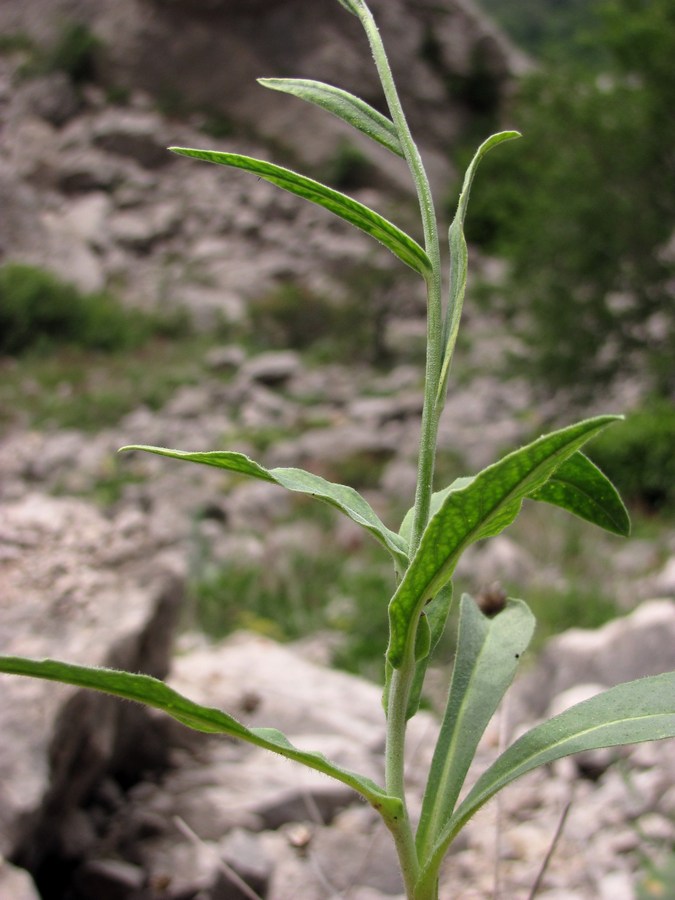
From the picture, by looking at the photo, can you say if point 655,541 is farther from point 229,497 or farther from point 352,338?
point 352,338

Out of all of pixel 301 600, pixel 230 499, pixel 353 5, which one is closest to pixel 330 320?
pixel 230 499

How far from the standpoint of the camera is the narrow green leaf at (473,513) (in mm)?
523

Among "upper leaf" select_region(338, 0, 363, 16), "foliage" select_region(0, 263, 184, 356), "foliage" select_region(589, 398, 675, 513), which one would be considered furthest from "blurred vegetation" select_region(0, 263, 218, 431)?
"upper leaf" select_region(338, 0, 363, 16)

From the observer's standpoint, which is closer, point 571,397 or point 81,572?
point 81,572

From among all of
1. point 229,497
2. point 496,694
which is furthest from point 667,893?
point 229,497

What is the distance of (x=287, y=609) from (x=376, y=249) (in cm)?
1076

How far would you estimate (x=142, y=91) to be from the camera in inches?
691

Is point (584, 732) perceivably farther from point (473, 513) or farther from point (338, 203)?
point (338, 203)

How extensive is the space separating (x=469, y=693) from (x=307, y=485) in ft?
0.81

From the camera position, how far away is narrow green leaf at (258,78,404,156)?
688 mm

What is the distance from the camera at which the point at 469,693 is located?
2.42ft

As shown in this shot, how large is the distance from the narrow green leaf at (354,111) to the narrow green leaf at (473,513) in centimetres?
28

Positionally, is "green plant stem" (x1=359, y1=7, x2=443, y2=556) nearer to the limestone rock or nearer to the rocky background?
the rocky background

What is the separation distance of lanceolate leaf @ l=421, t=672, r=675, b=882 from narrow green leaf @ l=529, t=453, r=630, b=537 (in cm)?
13
